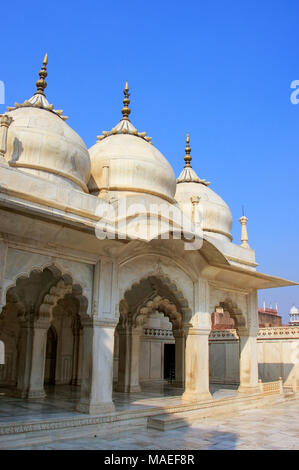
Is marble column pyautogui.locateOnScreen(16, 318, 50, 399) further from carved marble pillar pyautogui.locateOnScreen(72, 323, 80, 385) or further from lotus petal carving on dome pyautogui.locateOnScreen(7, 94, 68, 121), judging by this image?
lotus petal carving on dome pyautogui.locateOnScreen(7, 94, 68, 121)

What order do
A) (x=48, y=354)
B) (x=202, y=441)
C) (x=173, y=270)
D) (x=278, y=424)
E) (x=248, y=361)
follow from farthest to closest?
(x=48, y=354) → (x=248, y=361) → (x=173, y=270) → (x=278, y=424) → (x=202, y=441)

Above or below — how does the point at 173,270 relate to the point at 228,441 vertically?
above

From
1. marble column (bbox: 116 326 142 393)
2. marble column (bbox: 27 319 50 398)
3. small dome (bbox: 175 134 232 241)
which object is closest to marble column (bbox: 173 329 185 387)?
marble column (bbox: 116 326 142 393)

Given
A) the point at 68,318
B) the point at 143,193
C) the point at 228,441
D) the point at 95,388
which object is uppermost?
the point at 143,193

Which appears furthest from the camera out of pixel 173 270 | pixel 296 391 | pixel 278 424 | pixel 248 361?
pixel 296 391

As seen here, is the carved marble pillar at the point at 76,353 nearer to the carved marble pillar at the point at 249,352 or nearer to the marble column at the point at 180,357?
the marble column at the point at 180,357

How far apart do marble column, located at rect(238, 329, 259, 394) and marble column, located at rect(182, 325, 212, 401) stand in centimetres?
231

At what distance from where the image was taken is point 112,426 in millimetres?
7918

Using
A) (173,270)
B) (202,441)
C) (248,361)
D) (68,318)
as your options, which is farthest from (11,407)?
(248,361)

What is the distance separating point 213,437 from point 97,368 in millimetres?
2473

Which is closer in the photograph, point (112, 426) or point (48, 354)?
point (112, 426)

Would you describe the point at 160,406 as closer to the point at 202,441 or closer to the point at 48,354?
the point at 202,441

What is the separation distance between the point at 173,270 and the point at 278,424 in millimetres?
4063

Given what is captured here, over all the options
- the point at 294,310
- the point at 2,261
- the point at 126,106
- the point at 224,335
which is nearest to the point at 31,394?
the point at 2,261
